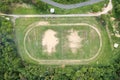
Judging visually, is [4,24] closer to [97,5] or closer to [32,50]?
[32,50]

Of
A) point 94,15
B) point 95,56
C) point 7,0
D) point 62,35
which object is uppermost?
point 7,0

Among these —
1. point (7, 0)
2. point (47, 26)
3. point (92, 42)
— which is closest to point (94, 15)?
point (92, 42)

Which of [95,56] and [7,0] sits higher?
[7,0]

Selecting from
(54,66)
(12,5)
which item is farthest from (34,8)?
(54,66)

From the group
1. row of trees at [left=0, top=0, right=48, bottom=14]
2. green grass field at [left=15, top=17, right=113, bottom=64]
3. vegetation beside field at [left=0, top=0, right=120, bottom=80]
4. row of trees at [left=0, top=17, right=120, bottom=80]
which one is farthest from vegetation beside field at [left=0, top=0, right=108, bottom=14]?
row of trees at [left=0, top=17, right=120, bottom=80]

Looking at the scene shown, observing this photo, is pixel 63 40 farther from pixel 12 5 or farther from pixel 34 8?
pixel 12 5

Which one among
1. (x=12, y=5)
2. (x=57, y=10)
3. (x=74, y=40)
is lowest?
(x=74, y=40)

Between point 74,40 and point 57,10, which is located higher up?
point 57,10
